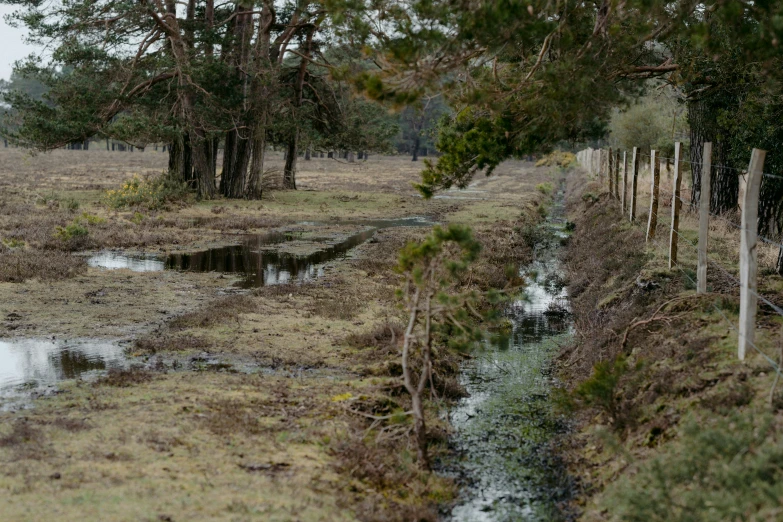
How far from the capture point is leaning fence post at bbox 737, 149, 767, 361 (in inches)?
265

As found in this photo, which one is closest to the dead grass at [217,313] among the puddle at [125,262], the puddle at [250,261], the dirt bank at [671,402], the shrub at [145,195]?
the puddle at [250,261]

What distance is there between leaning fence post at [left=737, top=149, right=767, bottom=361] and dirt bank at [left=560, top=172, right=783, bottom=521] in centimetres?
22

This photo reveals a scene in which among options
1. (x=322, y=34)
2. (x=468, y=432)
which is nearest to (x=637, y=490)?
(x=468, y=432)

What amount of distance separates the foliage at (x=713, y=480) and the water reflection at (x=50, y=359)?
5819mm

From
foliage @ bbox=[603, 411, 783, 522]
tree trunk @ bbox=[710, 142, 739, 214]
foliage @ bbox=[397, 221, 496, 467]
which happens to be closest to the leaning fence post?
foliage @ bbox=[603, 411, 783, 522]

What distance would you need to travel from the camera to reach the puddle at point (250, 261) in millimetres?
15805

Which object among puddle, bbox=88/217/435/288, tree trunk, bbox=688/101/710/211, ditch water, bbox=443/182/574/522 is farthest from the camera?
tree trunk, bbox=688/101/710/211

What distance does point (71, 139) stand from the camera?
25.7 meters

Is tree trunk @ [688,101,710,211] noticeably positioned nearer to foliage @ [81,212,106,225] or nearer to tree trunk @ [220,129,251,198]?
foliage @ [81,212,106,225]

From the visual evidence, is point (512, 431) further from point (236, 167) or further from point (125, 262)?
point (236, 167)

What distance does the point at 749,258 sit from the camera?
6723 millimetres

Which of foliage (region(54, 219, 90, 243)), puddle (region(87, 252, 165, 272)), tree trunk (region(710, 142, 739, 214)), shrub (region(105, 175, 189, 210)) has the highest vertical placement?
tree trunk (region(710, 142, 739, 214))

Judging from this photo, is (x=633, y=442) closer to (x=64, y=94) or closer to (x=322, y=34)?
(x=64, y=94)

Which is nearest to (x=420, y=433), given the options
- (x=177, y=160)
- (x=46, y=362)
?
(x=46, y=362)
